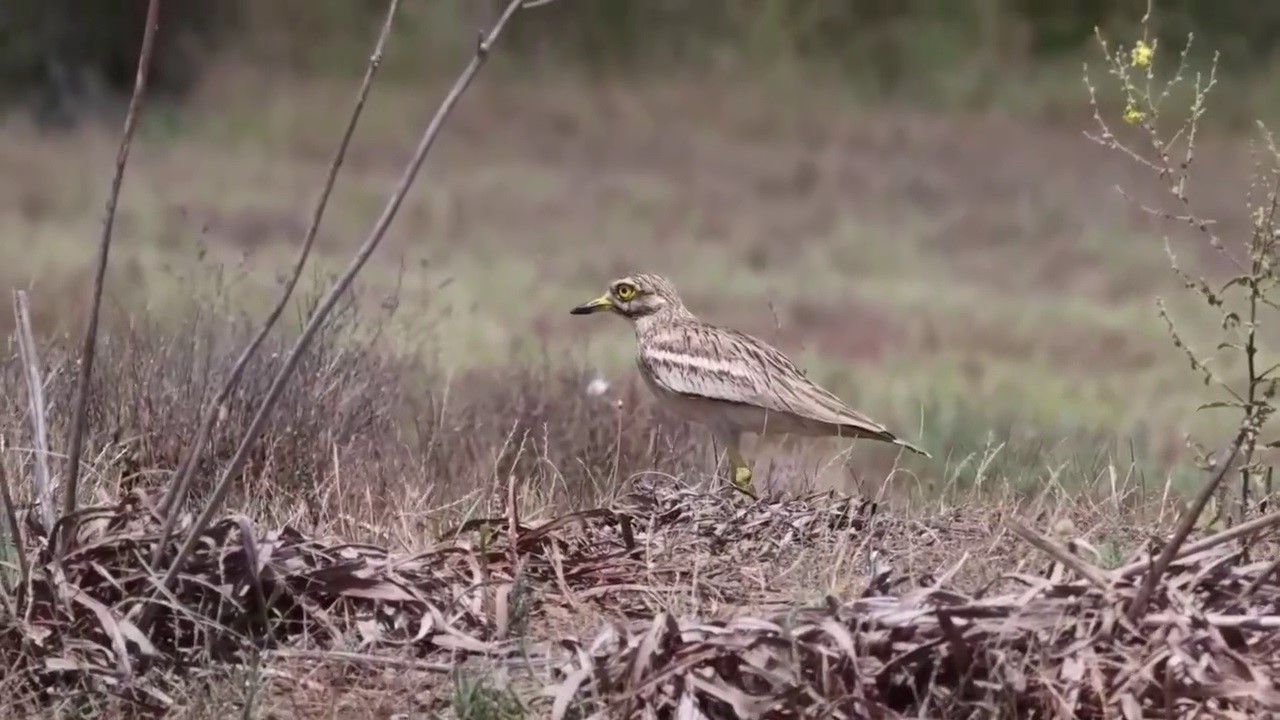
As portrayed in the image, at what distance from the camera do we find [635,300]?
6.91 m

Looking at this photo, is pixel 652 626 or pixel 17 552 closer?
pixel 652 626

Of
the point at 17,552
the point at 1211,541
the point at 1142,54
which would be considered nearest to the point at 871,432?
the point at 1142,54

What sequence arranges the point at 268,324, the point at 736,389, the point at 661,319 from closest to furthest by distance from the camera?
the point at 268,324
the point at 736,389
the point at 661,319

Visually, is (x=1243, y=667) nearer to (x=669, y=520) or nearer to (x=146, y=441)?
(x=669, y=520)

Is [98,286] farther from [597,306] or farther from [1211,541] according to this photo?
[597,306]

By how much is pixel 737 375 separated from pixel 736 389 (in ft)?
0.26

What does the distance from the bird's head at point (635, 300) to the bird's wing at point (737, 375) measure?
0.26 m

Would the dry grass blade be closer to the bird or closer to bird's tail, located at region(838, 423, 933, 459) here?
the bird

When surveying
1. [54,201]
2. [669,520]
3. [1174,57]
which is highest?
[1174,57]

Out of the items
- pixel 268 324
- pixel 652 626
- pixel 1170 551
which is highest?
pixel 268 324

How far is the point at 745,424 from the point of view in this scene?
6.32 metres

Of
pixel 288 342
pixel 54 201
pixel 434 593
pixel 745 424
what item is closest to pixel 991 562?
pixel 434 593

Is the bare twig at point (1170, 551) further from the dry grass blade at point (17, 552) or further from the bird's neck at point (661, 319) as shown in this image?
the bird's neck at point (661, 319)

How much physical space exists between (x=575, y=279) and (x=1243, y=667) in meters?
11.1
